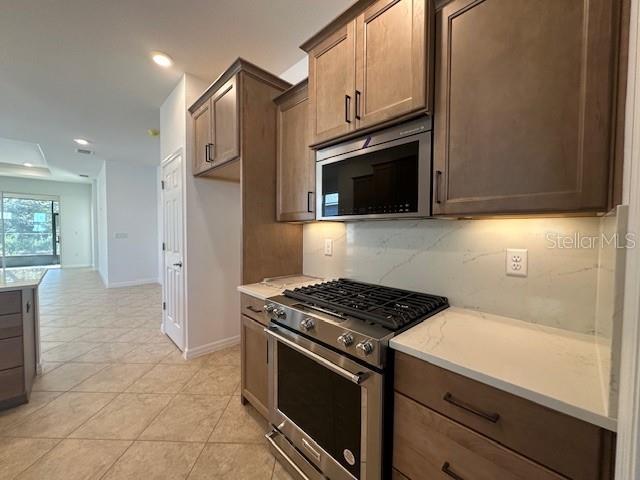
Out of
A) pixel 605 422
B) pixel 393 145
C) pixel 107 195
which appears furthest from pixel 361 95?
pixel 107 195

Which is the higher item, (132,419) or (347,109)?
(347,109)

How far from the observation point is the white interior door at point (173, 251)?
9.14 ft

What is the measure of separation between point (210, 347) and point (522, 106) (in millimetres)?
3096

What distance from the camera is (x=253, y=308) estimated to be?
1.79m

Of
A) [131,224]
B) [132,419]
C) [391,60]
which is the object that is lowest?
[132,419]

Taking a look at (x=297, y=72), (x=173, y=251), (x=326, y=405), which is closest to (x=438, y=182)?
(x=326, y=405)

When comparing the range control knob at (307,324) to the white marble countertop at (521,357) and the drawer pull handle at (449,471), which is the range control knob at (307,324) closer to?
the white marble countertop at (521,357)

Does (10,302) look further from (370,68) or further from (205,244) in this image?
(370,68)

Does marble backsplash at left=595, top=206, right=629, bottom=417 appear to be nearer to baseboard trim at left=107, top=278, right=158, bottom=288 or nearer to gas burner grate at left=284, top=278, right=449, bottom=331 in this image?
gas burner grate at left=284, top=278, right=449, bottom=331

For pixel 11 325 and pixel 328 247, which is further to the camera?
pixel 328 247

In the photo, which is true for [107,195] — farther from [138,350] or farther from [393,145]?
[393,145]

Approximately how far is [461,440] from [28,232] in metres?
11.7

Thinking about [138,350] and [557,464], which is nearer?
[557,464]

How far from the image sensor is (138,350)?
2896 millimetres
